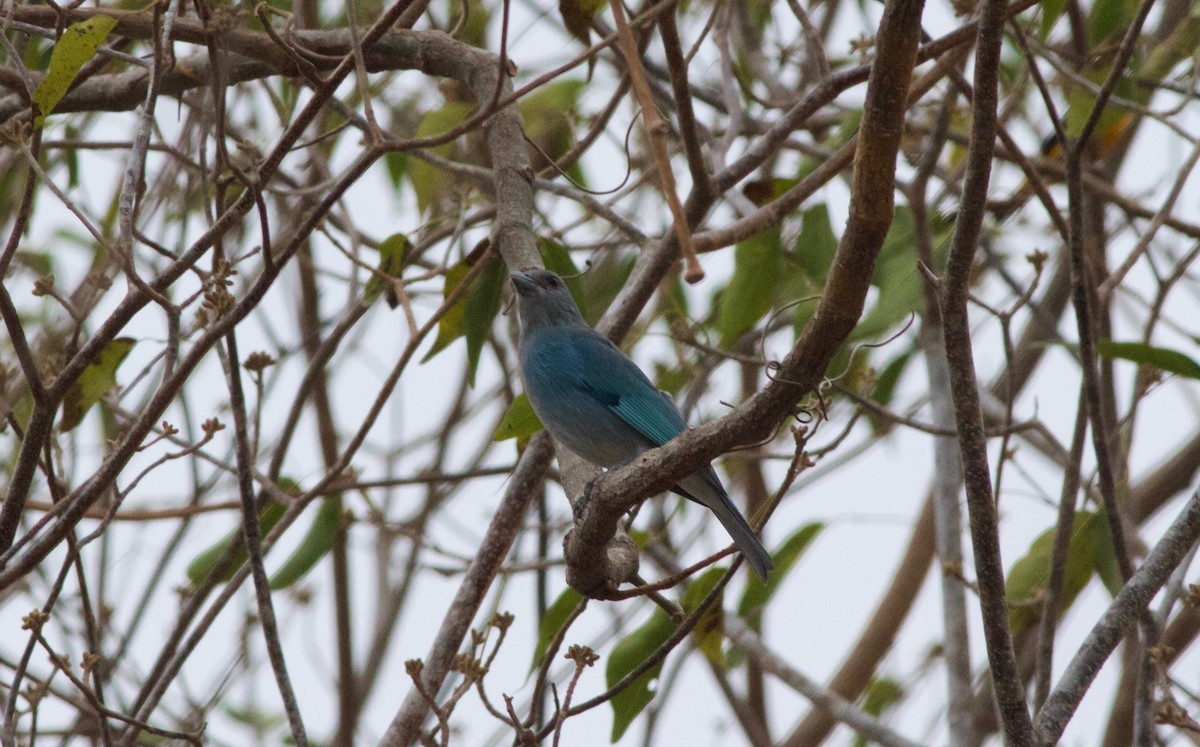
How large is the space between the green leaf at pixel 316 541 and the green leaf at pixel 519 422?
878 mm

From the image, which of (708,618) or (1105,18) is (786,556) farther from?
(1105,18)

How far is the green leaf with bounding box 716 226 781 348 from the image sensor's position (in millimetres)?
4973

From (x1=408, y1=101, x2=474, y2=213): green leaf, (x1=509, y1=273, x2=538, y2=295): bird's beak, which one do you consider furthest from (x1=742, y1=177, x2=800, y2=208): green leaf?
(x1=408, y1=101, x2=474, y2=213): green leaf

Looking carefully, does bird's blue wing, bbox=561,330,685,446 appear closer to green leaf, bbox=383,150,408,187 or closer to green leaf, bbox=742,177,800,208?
green leaf, bbox=742,177,800,208

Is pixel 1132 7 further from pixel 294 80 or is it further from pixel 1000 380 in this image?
pixel 294 80

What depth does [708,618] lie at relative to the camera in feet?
14.2

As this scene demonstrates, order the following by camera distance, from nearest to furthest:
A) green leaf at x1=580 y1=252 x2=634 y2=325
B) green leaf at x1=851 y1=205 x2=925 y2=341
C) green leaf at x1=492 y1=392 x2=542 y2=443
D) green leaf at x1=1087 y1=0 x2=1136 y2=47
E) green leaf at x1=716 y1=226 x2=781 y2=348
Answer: green leaf at x1=851 y1=205 x2=925 y2=341
green leaf at x1=492 y1=392 x2=542 y2=443
green leaf at x1=716 y1=226 x2=781 y2=348
green leaf at x1=1087 y1=0 x2=1136 y2=47
green leaf at x1=580 y1=252 x2=634 y2=325

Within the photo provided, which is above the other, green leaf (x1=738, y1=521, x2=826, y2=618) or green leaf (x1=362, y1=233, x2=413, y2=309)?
green leaf (x1=362, y1=233, x2=413, y2=309)

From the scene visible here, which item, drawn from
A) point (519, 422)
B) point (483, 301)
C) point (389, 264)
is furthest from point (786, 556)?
point (389, 264)

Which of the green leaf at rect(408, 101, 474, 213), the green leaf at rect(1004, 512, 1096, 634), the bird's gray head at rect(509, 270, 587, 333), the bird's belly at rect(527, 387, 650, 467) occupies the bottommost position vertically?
the green leaf at rect(1004, 512, 1096, 634)

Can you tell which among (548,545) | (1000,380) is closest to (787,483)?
(548,545)

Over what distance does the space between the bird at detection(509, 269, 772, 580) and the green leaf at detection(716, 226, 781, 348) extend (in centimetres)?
47

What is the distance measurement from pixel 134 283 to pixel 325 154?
363cm

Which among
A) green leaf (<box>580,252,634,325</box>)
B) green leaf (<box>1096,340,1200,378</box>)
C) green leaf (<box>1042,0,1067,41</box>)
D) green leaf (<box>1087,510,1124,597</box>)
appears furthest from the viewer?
green leaf (<box>580,252,634,325</box>)
